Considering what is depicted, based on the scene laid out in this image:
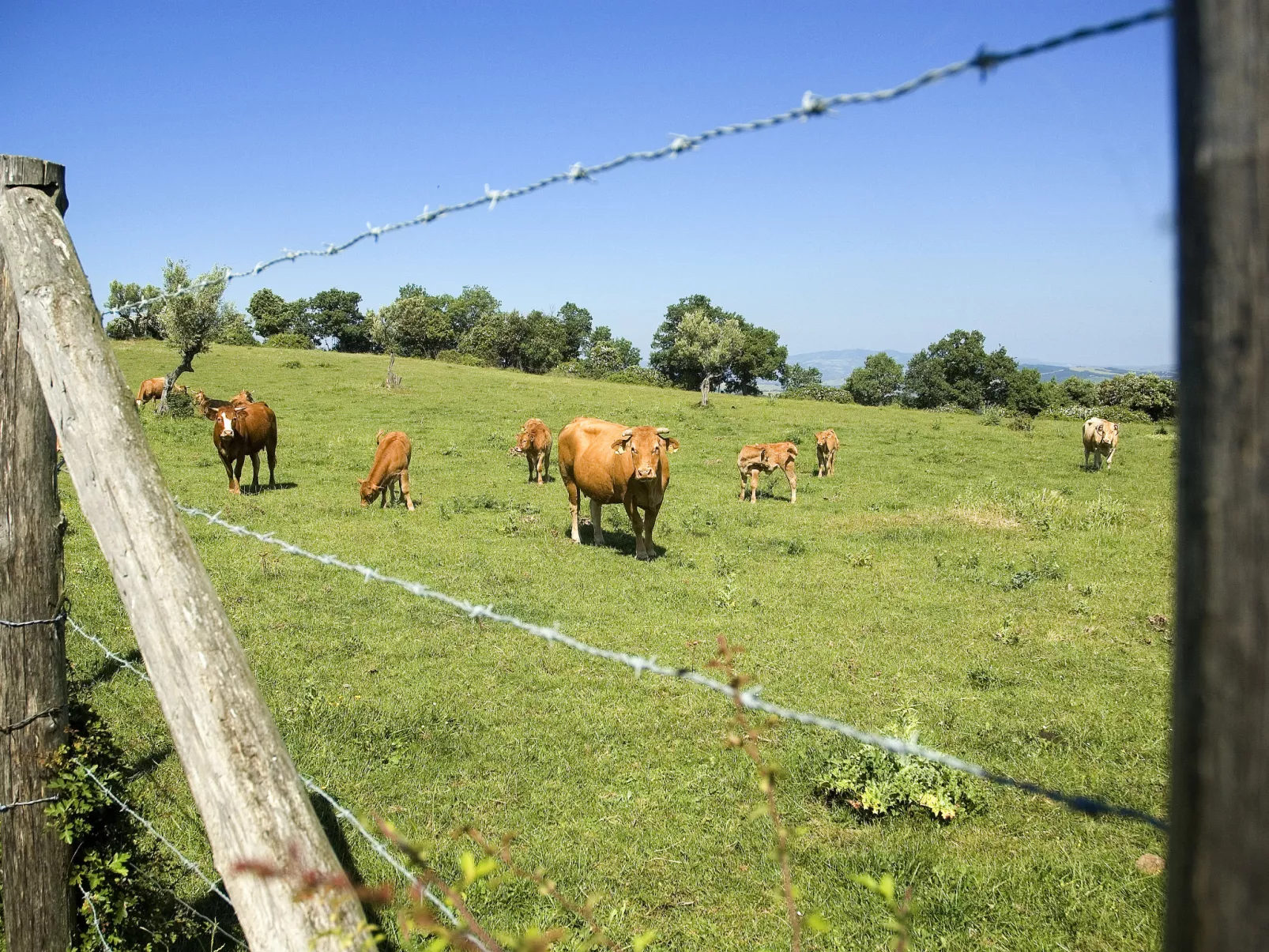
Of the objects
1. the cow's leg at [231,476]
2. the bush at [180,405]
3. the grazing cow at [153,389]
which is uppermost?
the grazing cow at [153,389]

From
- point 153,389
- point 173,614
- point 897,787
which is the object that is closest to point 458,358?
point 153,389

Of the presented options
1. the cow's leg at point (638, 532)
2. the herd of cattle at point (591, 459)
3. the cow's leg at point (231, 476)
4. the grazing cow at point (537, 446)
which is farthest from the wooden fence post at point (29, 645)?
the grazing cow at point (537, 446)

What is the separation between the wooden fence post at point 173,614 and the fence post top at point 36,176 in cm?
4

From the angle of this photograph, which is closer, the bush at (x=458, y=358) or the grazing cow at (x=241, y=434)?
the grazing cow at (x=241, y=434)

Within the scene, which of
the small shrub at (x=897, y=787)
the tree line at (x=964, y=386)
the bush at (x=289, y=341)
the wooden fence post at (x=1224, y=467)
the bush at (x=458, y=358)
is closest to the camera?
the wooden fence post at (x=1224, y=467)

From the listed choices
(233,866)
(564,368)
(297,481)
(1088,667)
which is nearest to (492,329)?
(564,368)

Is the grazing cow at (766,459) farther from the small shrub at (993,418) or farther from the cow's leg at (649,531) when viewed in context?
the small shrub at (993,418)

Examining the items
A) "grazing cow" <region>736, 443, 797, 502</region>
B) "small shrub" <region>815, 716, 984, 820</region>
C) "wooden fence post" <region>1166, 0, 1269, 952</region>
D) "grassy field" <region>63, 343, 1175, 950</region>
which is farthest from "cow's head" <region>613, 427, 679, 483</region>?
"wooden fence post" <region>1166, 0, 1269, 952</region>

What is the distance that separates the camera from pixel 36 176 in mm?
2928

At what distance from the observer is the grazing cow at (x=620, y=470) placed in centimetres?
1325

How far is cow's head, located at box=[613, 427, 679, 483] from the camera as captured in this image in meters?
13.0

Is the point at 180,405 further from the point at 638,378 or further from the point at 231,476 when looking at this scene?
the point at 638,378

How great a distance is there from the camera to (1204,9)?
1.01 meters

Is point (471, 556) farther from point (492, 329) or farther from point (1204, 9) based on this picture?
point (492, 329)
